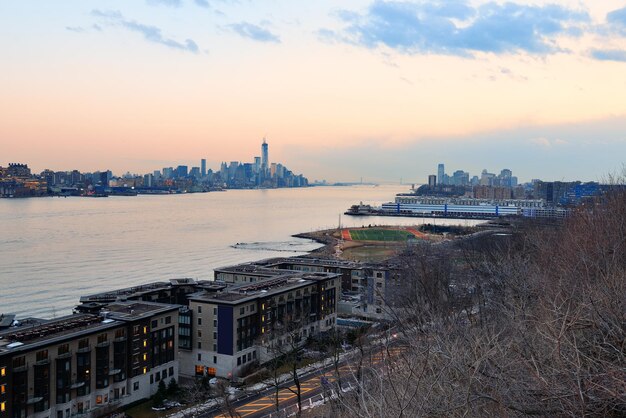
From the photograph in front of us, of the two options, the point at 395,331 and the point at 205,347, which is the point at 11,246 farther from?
the point at 395,331

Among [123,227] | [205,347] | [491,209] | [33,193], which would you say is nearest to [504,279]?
[205,347]

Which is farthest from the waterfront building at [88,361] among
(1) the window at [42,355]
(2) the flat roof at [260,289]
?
(2) the flat roof at [260,289]

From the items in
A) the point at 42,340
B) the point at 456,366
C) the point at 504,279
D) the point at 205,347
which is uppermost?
the point at 456,366

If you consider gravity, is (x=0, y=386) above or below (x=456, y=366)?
below

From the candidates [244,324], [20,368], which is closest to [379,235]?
[244,324]

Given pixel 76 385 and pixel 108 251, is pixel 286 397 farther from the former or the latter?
pixel 108 251
